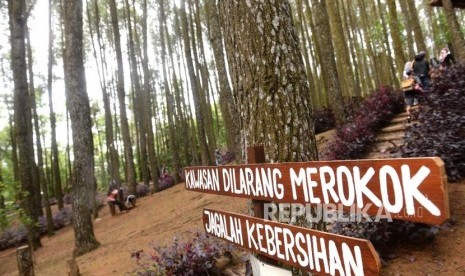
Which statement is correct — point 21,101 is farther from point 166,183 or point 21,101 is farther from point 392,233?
point 392,233

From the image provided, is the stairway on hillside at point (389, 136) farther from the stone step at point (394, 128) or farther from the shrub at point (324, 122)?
the shrub at point (324, 122)

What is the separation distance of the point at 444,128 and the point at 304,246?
209 inches

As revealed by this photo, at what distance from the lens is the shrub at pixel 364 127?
7906 mm

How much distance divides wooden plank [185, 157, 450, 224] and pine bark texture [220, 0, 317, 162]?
1.79 feet

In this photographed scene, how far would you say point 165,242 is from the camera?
6.92m

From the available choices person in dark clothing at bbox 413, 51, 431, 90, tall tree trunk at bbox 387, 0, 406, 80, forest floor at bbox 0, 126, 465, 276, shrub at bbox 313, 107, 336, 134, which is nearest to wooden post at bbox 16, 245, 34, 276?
forest floor at bbox 0, 126, 465, 276

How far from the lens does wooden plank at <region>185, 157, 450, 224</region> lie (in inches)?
45.1

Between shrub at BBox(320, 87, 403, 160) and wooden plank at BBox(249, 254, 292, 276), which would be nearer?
wooden plank at BBox(249, 254, 292, 276)

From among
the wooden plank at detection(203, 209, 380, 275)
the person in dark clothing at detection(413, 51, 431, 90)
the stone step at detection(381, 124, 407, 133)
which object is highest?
the person in dark clothing at detection(413, 51, 431, 90)

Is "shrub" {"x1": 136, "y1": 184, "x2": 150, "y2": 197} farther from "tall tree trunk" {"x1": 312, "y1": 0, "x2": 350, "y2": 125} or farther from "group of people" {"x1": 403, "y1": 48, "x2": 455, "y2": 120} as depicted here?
"group of people" {"x1": 403, "y1": 48, "x2": 455, "y2": 120}

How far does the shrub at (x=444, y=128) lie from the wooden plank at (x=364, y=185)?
13.5ft

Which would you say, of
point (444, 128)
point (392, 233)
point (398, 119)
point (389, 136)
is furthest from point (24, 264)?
point (398, 119)

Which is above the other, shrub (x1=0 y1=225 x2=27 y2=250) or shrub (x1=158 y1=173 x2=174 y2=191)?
shrub (x1=158 y1=173 x2=174 y2=191)

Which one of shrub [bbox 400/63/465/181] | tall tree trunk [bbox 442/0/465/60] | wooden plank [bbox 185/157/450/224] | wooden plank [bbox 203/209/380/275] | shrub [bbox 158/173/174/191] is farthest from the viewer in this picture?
shrub [bbox 158/173/174/191]
